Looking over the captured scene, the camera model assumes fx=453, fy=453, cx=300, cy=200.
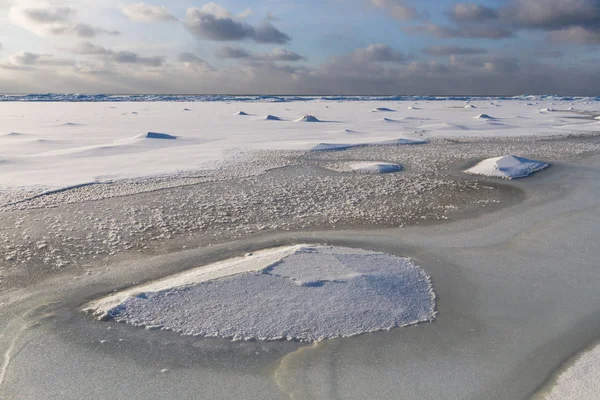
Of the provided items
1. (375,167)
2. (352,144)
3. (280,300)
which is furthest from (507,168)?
(280,300)

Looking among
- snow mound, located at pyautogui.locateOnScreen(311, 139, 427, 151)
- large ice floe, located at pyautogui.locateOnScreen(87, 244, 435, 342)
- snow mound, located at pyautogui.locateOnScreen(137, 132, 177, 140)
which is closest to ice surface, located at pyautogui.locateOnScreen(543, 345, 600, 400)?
large ice floe, located at pyautogui.locateOnScreen(87, 244, 435, 342)

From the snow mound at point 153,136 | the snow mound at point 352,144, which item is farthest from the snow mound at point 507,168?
the snow mound at point 153,136

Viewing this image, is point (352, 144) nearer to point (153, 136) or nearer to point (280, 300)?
point (153, 136)

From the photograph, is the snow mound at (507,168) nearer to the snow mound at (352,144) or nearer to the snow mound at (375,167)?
the snow mound at (375,167)

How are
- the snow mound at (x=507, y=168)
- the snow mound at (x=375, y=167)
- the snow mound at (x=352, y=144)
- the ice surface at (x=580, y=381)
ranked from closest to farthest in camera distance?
the ice surface at (x=580, y=381)
the snow mound at (x=507, y=168)
the snow mound at (x=375, y=167)
the snow mound at (x=352, y=144)

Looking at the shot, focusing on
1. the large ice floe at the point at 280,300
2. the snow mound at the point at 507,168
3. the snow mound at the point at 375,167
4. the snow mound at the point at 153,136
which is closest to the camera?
the large ice floe at the point at 280,300

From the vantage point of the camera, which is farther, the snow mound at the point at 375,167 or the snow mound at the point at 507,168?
the snow mound at the point at 375,167

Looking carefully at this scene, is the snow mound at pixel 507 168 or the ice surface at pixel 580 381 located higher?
the snow mound at pixel 507 168
